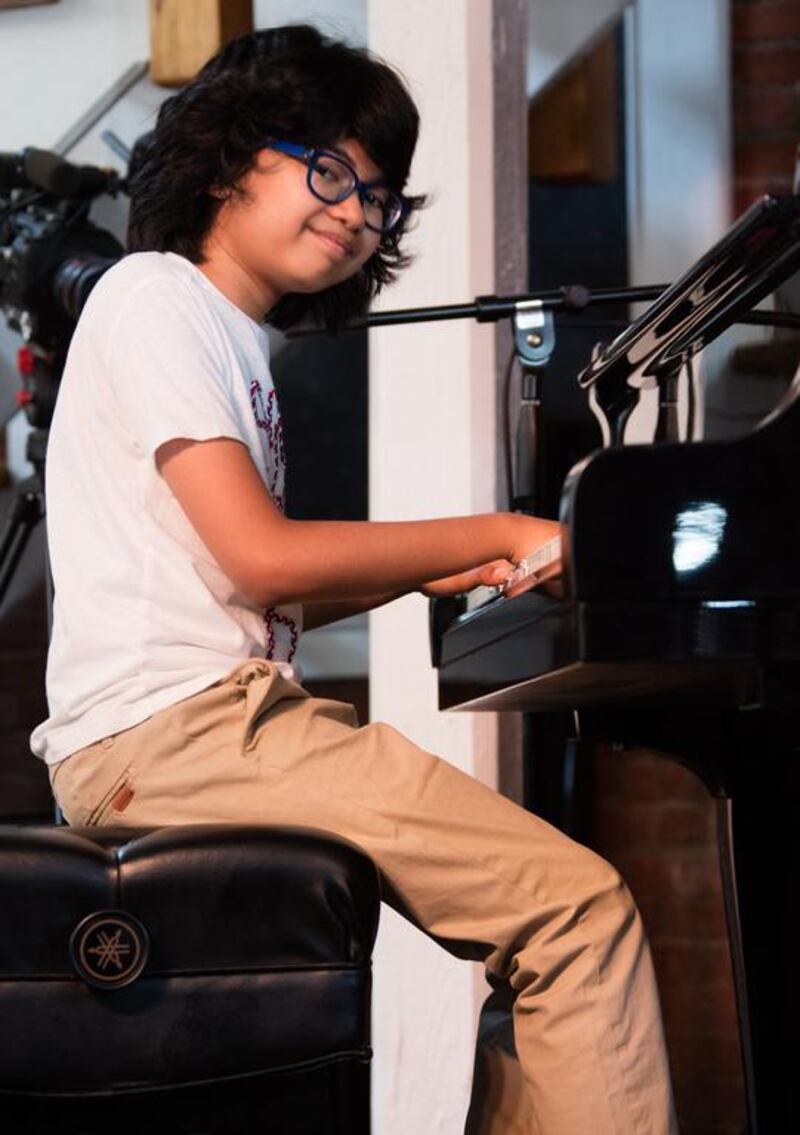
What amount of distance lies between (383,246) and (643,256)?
157cm

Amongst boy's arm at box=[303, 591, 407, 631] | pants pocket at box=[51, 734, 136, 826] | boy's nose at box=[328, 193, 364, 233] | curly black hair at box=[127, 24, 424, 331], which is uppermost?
curly black hair at box=[127, 24, 424, 331]

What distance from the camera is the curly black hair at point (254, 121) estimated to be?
5.42 ft

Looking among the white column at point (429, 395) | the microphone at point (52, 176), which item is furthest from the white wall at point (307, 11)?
the microphone at point (52, 176)

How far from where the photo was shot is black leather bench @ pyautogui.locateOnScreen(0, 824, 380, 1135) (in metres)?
1.24

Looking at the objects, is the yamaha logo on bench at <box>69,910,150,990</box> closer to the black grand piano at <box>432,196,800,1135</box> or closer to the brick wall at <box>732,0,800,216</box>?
the black grand piano at <box>432,196,800,1135</box>

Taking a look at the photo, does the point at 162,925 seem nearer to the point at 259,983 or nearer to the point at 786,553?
the point at 259,983

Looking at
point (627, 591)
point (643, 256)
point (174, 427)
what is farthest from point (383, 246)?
point (643, 256)

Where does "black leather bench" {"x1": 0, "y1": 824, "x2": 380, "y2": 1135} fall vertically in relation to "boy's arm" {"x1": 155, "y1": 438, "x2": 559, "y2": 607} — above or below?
below

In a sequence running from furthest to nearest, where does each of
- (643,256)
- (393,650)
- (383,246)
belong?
(643,256) < (393,650) < (383,246)

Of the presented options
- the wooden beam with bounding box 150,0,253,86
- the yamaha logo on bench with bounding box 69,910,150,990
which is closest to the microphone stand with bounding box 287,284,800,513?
the yamaha logo on bench with bounding box 69,910,150,990

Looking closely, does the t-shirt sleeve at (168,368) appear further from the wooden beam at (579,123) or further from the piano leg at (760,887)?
the wooden beam at (579,123)

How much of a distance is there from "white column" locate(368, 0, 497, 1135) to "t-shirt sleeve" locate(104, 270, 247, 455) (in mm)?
1072

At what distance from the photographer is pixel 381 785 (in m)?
1.43

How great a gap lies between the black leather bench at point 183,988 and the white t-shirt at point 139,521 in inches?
8.7
